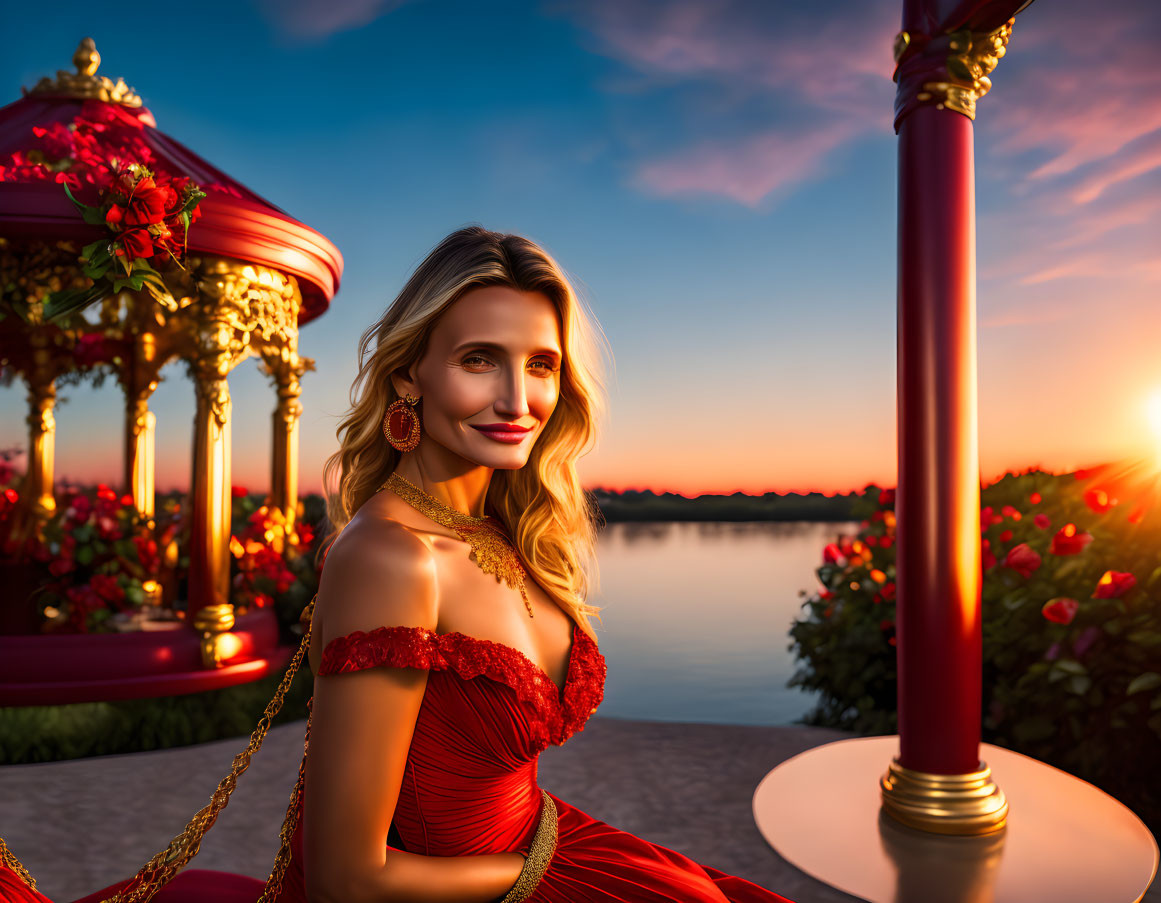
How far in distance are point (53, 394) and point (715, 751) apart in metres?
6.98

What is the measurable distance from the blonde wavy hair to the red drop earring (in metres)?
0.05

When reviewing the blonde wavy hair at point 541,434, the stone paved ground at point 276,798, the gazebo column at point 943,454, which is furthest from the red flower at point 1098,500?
the blonde wavy hair at point 541,434

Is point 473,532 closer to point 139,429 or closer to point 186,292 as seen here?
point 186,292

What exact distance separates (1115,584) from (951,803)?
1.30 meters

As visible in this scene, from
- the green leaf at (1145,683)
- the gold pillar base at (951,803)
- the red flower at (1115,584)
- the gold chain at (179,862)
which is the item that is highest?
the red flower at (1115,584)

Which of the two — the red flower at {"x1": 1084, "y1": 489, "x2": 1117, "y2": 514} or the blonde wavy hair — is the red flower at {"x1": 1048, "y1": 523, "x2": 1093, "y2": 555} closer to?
the red flower at {"x1": 1084, "y1": 489, "x2": 1117, "y2": 514}

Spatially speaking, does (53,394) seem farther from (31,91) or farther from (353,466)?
(353,466)

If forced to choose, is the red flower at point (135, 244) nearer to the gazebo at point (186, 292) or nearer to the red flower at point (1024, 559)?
the gazebo at point (186, 292)

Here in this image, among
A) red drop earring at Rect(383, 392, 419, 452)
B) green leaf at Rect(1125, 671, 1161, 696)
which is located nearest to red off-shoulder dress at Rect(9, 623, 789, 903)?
red drop earring at Rect(383, 392, 419, 452)

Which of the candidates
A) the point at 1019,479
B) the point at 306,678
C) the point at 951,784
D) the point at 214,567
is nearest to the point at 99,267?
the point at 214,567

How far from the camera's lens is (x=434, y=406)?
A: 1487 mm

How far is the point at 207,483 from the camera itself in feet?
19.7

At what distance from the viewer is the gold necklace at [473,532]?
4.95ft

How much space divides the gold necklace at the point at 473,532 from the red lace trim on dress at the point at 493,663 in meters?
0.14
